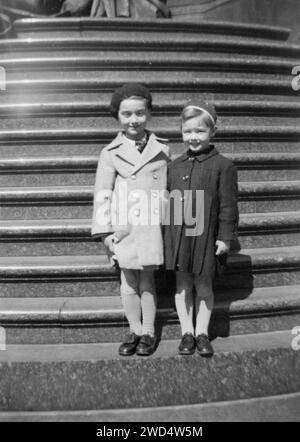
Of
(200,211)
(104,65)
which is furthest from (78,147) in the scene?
(200,211)

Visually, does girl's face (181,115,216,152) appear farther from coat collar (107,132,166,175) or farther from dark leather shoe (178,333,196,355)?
dark leather shoe (178,333,196,355)

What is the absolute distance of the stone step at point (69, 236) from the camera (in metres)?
3.71

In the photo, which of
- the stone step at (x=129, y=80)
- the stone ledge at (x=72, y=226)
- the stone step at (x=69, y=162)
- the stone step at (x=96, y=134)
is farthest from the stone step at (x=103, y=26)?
the stone ledge at (x=72, y=226)

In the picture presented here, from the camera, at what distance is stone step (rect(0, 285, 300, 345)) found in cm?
321

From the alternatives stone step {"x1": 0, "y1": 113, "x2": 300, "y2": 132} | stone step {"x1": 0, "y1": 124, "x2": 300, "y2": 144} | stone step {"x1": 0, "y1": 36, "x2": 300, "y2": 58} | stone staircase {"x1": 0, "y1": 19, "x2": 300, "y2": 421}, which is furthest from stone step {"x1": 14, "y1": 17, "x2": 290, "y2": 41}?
stone step {"x1": 0, "y1": 124, "x2": 300, "y2": 144}

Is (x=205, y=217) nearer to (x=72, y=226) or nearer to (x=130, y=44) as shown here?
(x=72, y=226)

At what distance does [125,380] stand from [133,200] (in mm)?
1076

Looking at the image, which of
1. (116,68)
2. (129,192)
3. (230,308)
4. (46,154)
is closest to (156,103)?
(116,68)

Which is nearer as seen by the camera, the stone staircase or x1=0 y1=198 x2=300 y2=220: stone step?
the stone staircase

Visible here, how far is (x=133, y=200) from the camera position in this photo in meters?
2.92

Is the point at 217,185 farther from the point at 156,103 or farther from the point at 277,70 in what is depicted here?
the point at 277,70

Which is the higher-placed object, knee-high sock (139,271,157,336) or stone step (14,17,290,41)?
stone step (14,17,290,41)

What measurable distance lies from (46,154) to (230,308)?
225 centimetres

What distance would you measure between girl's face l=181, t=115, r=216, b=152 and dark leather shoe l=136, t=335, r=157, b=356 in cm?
122
